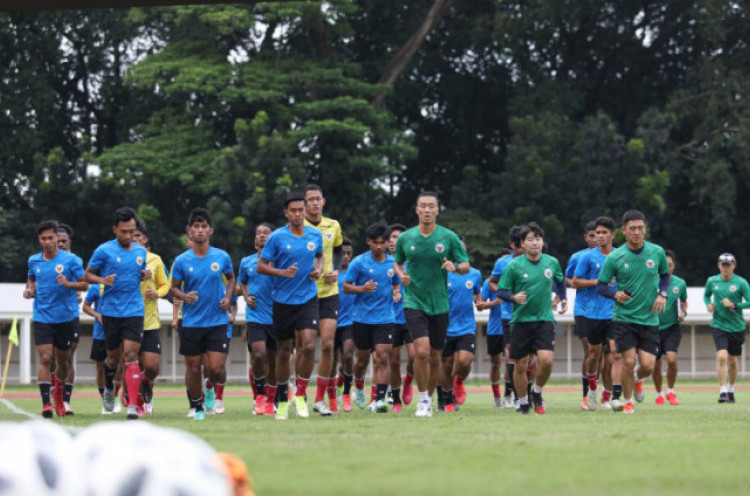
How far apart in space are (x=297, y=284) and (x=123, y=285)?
2.01m

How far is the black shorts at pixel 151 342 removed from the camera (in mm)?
17406

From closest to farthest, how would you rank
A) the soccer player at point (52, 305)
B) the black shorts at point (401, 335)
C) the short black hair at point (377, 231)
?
1. the soccer player at point (52, 305)
2. the short black hair at point (377, 231)
3. the black shorts at point (401, 335)

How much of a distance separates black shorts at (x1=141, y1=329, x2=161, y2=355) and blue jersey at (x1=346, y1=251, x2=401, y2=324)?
3.02 meters

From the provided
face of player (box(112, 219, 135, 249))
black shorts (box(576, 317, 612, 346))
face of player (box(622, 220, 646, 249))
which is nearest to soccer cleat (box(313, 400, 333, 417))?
face of player (box(112, 219, 135, 249))

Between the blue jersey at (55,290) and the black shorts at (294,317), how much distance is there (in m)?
3.06

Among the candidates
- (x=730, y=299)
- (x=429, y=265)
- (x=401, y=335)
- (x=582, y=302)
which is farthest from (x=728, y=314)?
(x=429, y=265)

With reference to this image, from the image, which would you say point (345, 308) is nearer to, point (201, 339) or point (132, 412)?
point (201, 339)

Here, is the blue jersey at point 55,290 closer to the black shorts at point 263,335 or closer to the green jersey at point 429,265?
the black shorts at point 263,335

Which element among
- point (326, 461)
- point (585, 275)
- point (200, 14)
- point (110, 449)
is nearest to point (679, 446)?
point (326, 461)

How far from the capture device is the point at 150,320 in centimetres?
1844

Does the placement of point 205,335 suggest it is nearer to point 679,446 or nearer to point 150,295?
point 150,295

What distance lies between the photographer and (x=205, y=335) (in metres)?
16.7

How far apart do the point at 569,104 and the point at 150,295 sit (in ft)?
115

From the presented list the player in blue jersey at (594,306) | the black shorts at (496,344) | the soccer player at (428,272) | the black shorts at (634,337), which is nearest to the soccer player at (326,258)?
the soccer player at (428,272)
